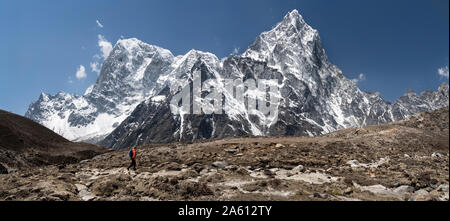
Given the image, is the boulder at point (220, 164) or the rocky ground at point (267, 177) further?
the boulder at point (220, 164)

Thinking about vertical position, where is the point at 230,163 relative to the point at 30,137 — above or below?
below

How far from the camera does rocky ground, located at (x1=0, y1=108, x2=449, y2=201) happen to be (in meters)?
15.2

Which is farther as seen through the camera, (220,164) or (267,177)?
(220,164)

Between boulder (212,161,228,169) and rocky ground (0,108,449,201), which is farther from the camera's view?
boulder (212,161,228,169)

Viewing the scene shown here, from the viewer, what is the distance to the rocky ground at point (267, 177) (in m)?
15.2

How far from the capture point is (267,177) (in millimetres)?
19672

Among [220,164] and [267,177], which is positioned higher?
[220,164]
